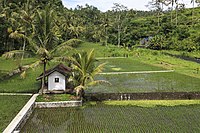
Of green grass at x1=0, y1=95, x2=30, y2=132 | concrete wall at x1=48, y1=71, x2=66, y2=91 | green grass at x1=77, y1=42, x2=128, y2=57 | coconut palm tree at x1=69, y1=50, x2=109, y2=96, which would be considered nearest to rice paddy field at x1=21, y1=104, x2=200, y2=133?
green grass at x1=0, y1=95, x2=30, y2=132

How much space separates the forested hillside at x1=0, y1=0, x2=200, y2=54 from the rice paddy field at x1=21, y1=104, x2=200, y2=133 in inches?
162

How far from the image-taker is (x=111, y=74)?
71.3 ft

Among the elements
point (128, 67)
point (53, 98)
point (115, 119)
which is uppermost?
point (128, 67)

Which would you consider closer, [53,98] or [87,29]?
[53,98]

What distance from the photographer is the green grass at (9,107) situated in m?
10.8

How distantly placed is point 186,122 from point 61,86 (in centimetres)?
701

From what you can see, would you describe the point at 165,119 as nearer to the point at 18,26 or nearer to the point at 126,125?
the point at 126,125

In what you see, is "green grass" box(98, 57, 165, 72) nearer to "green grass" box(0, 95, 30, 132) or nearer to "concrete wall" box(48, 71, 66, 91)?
"concrete wall" box(48, 71, 66, 91)

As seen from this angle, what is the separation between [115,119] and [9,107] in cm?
487

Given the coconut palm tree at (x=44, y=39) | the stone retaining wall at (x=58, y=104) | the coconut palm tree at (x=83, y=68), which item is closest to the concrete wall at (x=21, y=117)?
the stone retaining wall at (x=58, y=104)

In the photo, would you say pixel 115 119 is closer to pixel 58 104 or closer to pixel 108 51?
pixel 58 104

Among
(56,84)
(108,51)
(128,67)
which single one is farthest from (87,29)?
(56,84)

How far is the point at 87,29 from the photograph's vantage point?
64625mm

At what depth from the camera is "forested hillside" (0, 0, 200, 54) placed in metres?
14.6
